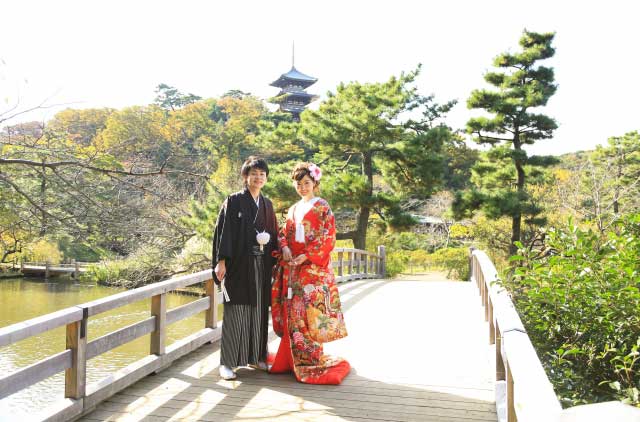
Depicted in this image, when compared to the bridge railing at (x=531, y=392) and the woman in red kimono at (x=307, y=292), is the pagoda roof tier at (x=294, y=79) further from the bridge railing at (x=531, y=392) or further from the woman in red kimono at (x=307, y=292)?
the bridge railing at (x=531, y=392)

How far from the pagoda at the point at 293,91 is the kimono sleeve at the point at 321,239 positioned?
43131 millimetres

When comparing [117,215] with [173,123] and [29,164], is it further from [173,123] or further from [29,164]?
[173,123]

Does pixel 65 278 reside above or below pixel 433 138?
below

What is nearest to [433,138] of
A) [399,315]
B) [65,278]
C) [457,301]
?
[457,301]

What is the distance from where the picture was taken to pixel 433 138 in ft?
44.5

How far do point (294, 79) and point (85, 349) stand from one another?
45.8 meters

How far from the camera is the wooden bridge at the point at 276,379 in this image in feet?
7.80

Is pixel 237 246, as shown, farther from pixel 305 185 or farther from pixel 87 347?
pixel 87 347

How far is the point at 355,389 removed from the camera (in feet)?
10.7

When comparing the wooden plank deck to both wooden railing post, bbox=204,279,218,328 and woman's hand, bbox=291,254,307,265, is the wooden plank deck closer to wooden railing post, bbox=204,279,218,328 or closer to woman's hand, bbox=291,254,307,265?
wooden railing post, bbox=204,279,218,328

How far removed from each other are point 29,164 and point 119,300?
4.27ft

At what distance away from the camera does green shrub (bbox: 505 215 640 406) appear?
282cm

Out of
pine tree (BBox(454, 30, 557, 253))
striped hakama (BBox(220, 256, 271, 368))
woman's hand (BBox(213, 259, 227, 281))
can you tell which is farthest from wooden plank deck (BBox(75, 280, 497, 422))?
pine tree (BBox(454, 30, 557, 253))

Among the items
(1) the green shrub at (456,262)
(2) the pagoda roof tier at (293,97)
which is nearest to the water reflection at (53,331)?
(1) the green shrub at (456,262)
